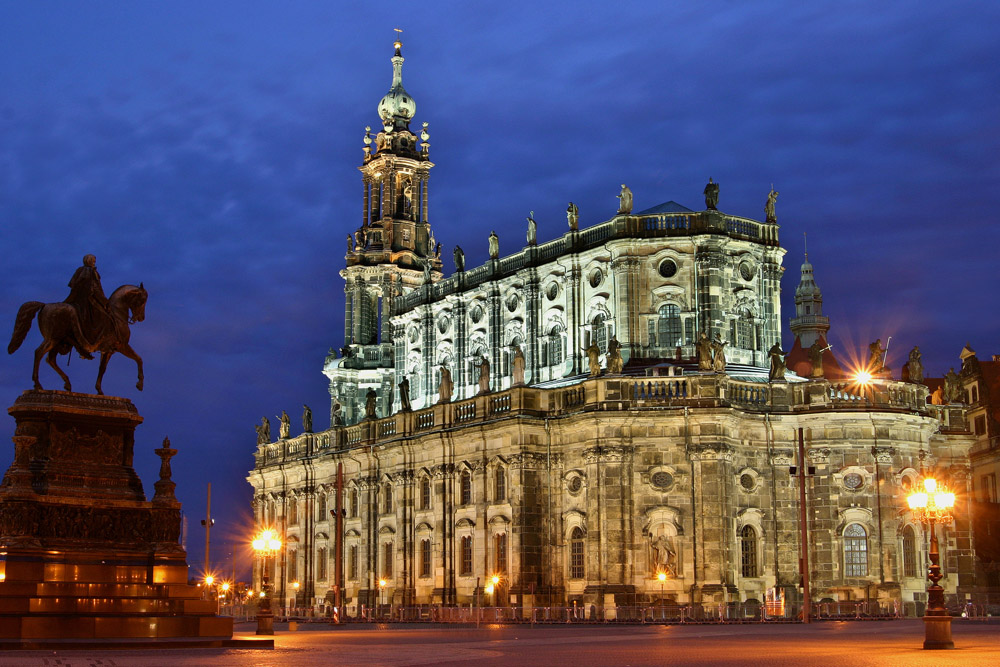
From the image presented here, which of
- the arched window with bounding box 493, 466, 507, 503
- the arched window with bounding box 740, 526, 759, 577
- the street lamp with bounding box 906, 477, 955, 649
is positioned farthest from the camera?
the arched window with bounding box 493, 466, 507, 503

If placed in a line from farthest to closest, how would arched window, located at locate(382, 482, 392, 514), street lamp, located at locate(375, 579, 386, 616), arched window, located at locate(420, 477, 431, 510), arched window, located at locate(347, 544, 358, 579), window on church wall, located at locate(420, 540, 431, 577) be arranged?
arched window, located at locate(347, 544, 358, 579) → arched window, located at locate(382, 482, 392, 514) → street lamp, located at locate(375, 579, 386, 616) → arched window, located at locate(420, 477, 431, 510) → window on church wall, located at locate(420, 540, 431, 577)

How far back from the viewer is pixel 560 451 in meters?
57.3

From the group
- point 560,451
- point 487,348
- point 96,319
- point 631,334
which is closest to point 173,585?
point 96,319

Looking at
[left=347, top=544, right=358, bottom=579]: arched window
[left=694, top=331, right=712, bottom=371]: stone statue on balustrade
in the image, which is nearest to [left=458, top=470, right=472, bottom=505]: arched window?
[left=347, top=544, right=358, bottom=579]: arched window

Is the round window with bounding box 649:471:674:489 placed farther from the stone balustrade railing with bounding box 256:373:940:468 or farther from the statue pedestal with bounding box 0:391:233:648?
the statue pedestal with bounding box 0:391:233:648

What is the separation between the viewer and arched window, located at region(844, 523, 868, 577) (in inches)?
2117

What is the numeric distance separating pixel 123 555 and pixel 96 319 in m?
5.15

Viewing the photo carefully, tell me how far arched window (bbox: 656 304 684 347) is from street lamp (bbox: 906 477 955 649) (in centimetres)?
2751

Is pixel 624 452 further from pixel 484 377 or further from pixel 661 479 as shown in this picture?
pixel 484 377

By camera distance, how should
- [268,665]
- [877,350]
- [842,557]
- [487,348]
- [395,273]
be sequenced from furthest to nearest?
[395,273]
[487,348]
[877,350]
[842,557]
[268,665]

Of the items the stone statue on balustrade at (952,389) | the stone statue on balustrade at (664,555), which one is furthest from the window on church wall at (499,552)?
the stone statue on balustrade at (952,389)

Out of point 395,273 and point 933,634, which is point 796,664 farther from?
point 395,273

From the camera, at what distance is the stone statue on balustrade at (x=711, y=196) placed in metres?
60.1

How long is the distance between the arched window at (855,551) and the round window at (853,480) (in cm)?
157
